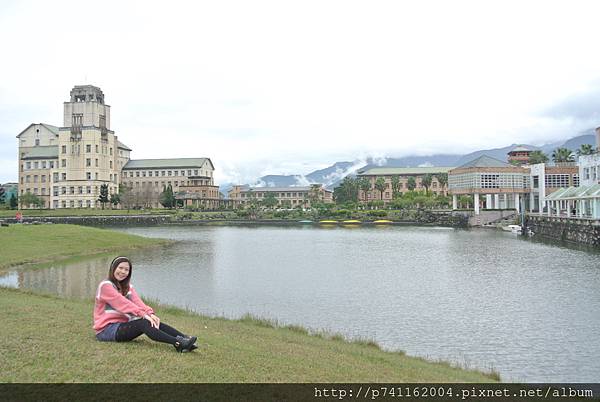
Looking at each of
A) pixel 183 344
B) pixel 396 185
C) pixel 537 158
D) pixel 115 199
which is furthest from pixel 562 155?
pixel 183 344

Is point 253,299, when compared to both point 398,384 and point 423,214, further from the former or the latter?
point 423,214

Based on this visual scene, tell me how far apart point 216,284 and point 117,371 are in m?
18.5

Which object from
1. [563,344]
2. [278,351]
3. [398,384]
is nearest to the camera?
[398,384]

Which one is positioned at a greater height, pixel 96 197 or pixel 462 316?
pixel 96 197

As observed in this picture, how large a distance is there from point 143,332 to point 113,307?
82 cm

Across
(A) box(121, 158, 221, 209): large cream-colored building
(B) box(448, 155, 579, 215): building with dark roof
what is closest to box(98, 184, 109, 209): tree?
(A) box(121, 158, 221, 209): large cream-colored building

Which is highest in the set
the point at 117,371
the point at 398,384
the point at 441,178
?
the point at 441,178

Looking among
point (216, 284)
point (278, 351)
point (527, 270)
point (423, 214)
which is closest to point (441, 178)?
point (423, 214)

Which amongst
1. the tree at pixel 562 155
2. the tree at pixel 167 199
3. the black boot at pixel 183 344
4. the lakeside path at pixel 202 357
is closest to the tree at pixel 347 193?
the tree at pixel 167 199

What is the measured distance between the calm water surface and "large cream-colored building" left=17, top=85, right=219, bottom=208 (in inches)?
3775

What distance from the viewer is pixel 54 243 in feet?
135

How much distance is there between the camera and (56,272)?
29969 mm

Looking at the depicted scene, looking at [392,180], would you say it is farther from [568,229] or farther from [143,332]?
[143,332]

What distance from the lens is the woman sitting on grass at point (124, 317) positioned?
9523 millimetres
